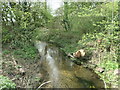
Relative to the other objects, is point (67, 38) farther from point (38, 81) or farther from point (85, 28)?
point (38, 81)

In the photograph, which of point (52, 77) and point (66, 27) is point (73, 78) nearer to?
point (52, 77)

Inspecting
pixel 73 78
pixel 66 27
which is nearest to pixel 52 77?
pixel 73 78

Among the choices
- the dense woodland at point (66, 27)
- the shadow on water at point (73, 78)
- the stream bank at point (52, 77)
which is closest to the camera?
the stream bank at point (52, 77)

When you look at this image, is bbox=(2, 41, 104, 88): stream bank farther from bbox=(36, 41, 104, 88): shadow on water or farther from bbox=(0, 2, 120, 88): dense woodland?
bbox=(0, 2, 120, 88): dense woodland

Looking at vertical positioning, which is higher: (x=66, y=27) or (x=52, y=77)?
(x=66, y=27)

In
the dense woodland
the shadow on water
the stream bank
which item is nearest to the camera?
the stream bank

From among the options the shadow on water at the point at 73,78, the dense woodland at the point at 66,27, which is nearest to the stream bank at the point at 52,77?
the shadow on water at the point at 73,78

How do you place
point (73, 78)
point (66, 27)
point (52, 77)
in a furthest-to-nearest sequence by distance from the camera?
point (66, 27)
point (52, 77)
point (73, 78)

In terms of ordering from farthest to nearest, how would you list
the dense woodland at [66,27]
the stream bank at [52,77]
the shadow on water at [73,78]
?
the dense woodland at [66,27] < the shadow on water at [73,78] < the stream bank at [52,77]

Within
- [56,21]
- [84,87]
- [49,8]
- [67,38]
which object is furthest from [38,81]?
[49,8]

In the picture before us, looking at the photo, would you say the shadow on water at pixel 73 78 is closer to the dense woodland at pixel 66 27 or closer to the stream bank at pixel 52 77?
the stream bank at pixel 52 77

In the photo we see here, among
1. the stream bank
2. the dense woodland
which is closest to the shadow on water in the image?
the stream bank

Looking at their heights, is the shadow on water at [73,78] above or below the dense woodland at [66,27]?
below

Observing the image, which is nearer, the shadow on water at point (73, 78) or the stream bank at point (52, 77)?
the stream bank at point (52, 77)
